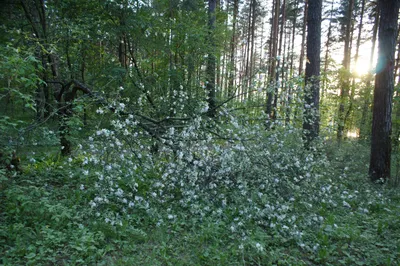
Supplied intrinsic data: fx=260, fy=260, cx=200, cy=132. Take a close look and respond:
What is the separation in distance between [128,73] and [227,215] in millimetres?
4715

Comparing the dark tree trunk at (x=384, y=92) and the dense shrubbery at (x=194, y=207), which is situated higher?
the dark tree trunk at (x=384, y=92)

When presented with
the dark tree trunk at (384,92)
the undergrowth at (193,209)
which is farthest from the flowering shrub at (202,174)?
the dark tree trunk at (384,92)

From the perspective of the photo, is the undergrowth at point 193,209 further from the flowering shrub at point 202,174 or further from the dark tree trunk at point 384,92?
the dark tree trunk at point 384,92

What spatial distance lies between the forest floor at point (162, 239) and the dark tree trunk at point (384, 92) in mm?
2625

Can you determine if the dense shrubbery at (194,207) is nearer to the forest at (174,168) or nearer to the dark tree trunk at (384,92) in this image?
the forest at (174,168)

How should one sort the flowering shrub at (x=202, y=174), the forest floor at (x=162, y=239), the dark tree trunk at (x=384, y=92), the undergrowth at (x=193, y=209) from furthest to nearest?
the dark tree trunk at (x=384, y=92)
the flowering shrub at (x=202, y=174)
the undergrowth at (x=193, y=209)
the forest floor at (x=162, y=239)

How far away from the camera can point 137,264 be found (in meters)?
3.02

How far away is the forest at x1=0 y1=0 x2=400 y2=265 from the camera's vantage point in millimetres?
3385

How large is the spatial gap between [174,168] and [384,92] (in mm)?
5850

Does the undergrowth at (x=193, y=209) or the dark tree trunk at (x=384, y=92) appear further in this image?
the dark tree trunk at (x=384, y=92)

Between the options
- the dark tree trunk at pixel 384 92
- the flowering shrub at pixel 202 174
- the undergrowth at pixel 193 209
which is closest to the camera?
the undergrowth at pixel 193 209

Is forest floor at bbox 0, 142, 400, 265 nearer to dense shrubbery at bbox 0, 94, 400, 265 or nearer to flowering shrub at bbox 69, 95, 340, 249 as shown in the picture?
dense shrubbery at bbox 0, 94, 400, 265

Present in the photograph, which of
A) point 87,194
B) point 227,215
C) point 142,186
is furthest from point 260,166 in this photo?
point 87,194

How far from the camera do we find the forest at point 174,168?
3.38 meters
